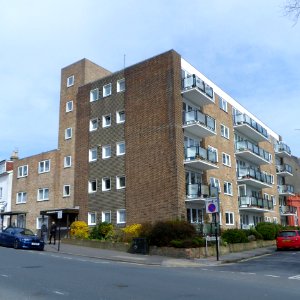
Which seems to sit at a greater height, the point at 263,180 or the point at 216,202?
the point at 263,180

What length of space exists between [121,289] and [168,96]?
2070 centimetres

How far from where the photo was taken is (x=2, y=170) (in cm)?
4341

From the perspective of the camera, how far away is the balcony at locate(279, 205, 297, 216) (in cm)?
5042

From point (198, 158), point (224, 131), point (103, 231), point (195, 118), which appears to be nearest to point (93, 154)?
point (103, 231)

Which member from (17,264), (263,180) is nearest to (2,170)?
(263,180)

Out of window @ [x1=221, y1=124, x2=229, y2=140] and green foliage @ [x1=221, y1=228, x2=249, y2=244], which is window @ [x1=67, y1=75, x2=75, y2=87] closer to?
window @ [x1=221, y1=124, x2=229, y2=140]

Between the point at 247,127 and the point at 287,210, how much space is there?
1692cm

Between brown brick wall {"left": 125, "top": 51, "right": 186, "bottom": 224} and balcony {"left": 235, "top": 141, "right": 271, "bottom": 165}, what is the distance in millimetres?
11235

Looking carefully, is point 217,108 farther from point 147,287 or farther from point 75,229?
point 147,287

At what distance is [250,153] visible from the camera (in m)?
39.4

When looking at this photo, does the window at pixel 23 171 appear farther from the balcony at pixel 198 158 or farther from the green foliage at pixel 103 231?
the balcony at pixel 198 158

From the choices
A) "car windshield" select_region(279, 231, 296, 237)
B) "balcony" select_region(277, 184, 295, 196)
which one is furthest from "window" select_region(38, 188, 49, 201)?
"balcony" select_region(277, 184, 295, 196)

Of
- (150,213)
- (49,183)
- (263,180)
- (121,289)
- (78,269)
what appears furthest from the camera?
(263,180)

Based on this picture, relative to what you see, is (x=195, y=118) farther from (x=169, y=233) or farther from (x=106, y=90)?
(x=169, y=233)
